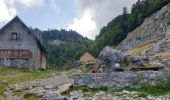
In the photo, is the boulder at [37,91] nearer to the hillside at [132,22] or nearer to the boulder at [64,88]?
the boulder at [64,88]

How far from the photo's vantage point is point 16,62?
64062 millimetres

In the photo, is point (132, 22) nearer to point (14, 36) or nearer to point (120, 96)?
point (14, 36)

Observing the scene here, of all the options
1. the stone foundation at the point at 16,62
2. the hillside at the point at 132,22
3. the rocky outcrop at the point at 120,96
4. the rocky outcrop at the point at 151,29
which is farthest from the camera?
the hillside at the point at 132,22

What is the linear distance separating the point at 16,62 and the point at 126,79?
3535 cm

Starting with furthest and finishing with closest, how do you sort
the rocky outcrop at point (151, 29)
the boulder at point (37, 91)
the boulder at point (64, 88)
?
the rocky outcrop at point (151, 29), the boulder at point (37, 91), the boulder at point (64, 88)

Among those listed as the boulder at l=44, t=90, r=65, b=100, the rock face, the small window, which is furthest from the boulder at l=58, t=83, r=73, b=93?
the small window

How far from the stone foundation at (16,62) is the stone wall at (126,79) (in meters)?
33.1

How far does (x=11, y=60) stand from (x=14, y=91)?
3224cm

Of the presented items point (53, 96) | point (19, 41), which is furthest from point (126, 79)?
point (19, 41)

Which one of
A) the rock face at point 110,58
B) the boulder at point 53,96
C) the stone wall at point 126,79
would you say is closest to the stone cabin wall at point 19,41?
the rock face at point 110,58

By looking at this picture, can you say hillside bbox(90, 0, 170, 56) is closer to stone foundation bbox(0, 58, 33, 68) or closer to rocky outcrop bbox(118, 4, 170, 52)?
rocky outcrop bbox(118, 4, 170, 52)

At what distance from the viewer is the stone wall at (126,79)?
3064cm

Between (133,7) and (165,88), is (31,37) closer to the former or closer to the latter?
(165,88)

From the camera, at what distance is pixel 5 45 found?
69.0 meters
